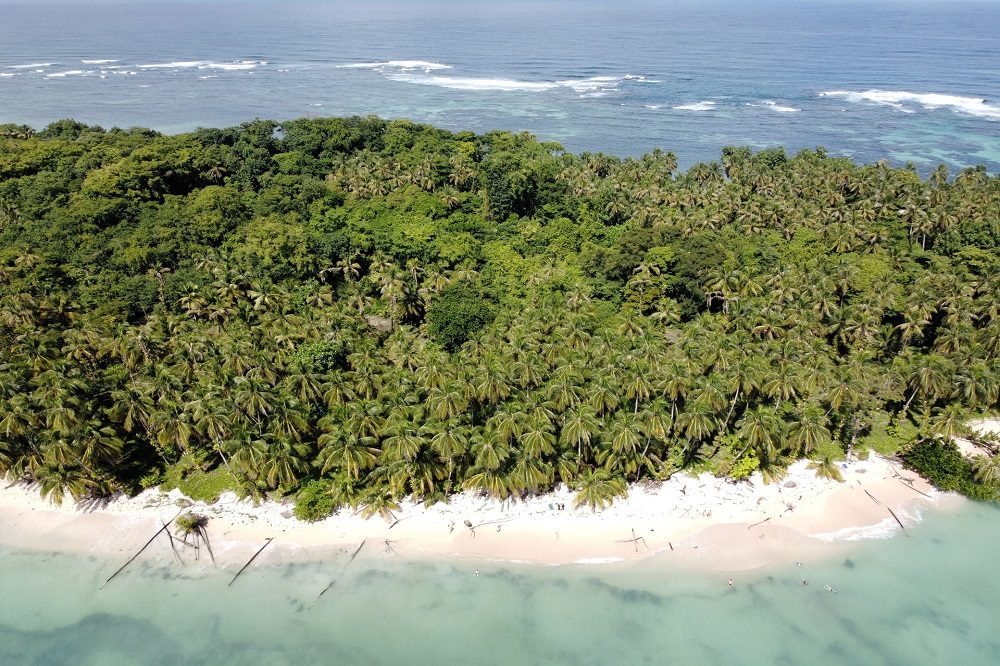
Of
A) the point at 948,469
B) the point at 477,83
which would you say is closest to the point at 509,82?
the point at 477,83

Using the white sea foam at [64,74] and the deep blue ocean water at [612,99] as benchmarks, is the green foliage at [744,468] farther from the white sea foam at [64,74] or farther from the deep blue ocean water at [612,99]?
the white sea foam at [64,74]

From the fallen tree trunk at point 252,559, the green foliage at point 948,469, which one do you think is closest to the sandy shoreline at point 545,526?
the fallen tree trunk at point 252,559

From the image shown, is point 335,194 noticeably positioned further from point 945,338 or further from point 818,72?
point 818,72

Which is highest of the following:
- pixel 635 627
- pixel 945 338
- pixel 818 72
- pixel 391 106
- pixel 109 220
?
pixel 818 72

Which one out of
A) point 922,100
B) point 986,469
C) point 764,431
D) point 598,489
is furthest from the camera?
point 922,100

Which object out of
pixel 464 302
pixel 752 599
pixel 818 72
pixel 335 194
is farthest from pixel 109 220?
pixel 818 72

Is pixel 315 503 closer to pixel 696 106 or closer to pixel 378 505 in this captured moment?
pixel 378 505

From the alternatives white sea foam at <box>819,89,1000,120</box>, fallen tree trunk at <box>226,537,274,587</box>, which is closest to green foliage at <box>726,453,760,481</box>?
fallen tree trunk at <box>226,537,274,587</box>
